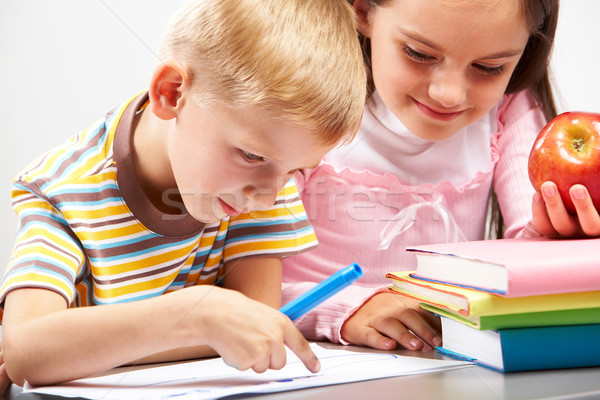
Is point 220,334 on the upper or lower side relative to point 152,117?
lower

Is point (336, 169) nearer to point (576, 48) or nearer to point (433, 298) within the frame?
point (433, 298)

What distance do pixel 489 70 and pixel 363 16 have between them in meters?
0.20

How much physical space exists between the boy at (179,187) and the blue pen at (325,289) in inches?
1.4

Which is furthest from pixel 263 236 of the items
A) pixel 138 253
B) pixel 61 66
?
pixel 61 66

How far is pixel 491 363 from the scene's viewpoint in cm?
59

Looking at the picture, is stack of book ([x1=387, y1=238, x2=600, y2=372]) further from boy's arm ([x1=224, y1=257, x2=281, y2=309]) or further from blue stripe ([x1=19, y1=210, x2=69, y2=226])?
blue stripe ([x1=19, y1=210, x2=69, y2=226])

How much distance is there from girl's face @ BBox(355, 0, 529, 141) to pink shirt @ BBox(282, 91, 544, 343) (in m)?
0.12

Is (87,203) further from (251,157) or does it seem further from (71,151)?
(251,157)

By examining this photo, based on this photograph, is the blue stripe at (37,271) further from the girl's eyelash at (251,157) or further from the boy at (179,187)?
the girl's eyelash at (251,157)

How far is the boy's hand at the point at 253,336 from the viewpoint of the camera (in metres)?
0.54

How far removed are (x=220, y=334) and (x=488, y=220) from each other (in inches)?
26.1

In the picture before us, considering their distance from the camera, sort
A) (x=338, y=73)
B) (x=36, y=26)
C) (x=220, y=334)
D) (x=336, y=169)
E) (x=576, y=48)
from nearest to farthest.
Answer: (x=220, y=334) → (x=338, y=73) → (x=336, y=169) → (x=36, y=26) → (x=576, y=48)

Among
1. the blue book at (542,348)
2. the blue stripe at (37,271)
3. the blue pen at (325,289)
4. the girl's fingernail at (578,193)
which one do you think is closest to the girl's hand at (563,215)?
the girl's fingernail at (578,193)

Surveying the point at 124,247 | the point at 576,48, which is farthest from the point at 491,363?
the point at 576,48
